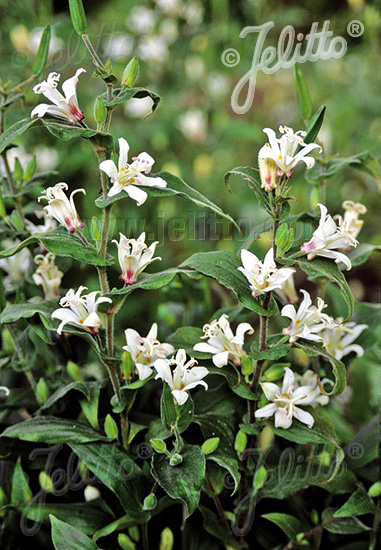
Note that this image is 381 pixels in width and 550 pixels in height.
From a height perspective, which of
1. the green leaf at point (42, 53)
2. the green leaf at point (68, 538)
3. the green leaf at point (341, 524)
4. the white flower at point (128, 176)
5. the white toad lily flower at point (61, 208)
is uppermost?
the green leaf at point (42, 53)

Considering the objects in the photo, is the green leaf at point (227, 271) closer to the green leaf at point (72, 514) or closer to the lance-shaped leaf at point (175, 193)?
the lance-shaped leaf at point (175, 193)

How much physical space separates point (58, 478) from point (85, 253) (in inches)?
9.0

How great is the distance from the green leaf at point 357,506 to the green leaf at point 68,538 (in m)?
0.20

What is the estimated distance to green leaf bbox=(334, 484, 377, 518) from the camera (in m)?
0.48

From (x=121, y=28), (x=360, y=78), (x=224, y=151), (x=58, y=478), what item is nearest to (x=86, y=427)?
(x=58, y=478)

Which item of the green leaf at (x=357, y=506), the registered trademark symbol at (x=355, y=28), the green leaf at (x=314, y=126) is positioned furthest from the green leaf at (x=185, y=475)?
the registered trademark symbol at (x=355, y=28)

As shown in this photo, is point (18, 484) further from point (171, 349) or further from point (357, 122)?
point (357, 122)

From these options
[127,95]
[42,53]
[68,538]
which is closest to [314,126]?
[127,95]

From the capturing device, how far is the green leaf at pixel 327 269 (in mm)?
392

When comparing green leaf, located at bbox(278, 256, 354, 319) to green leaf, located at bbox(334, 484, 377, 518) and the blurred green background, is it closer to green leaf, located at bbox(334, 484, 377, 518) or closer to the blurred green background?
green leaf, located at bbox(334, 484, 377, 518)

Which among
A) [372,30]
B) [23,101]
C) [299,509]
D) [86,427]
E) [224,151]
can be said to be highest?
[372,30]

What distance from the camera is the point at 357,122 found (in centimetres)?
150

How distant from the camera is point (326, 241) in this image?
0.41m

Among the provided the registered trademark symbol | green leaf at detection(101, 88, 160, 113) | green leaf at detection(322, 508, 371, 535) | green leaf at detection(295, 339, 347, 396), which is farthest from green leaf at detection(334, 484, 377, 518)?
the registered trademark symbol
